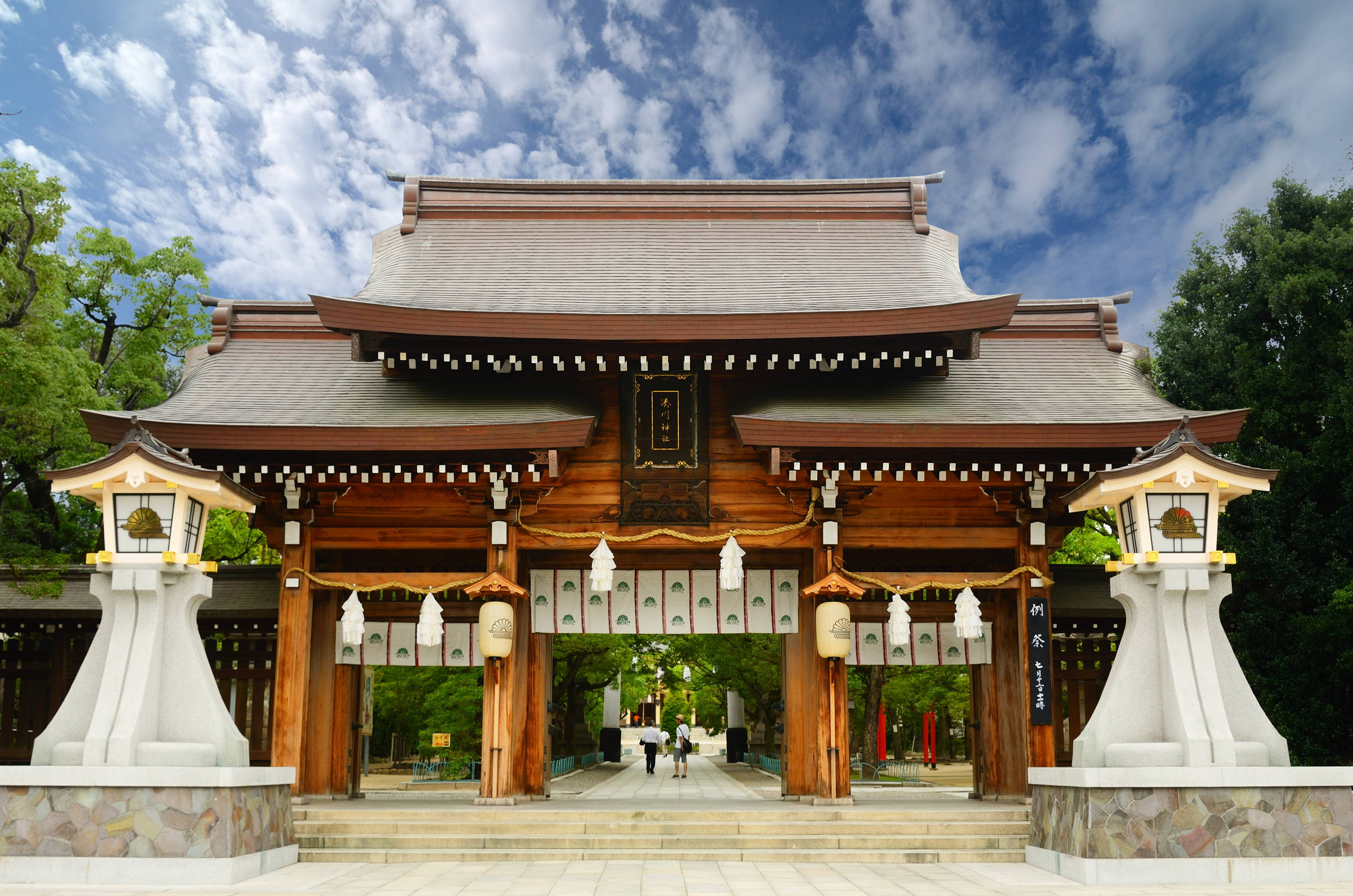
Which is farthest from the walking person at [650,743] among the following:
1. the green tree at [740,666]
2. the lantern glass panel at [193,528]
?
the lantern glass panel at [193,528]

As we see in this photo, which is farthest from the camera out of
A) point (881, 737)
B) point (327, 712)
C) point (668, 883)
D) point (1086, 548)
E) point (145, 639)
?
point (881, 737)

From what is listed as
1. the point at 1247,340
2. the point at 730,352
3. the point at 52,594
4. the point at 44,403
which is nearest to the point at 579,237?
the point at 730,352

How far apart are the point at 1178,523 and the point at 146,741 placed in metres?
9.54

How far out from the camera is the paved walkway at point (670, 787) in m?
15.2

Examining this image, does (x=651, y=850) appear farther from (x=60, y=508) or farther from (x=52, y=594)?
(x=60, y=508)

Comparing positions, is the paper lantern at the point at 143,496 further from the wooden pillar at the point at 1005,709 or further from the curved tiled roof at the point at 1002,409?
the wooden pillar at the point at 1005,709

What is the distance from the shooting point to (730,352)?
1219cm

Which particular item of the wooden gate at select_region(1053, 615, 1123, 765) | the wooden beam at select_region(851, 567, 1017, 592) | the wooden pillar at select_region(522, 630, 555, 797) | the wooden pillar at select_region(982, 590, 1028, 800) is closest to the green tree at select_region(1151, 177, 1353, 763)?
the wooden gate at select_region(1053, 615, 1123, 765)

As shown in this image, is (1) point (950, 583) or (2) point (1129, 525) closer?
(2) point (1129, 525)

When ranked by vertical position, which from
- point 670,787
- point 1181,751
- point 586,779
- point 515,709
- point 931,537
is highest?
point 931,537

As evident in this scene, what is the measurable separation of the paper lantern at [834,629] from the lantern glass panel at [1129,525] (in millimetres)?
3142

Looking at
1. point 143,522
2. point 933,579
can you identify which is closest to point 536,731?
point 933,579

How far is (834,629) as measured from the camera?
11.4 metres

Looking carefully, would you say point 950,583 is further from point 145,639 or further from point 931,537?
point 145,639
